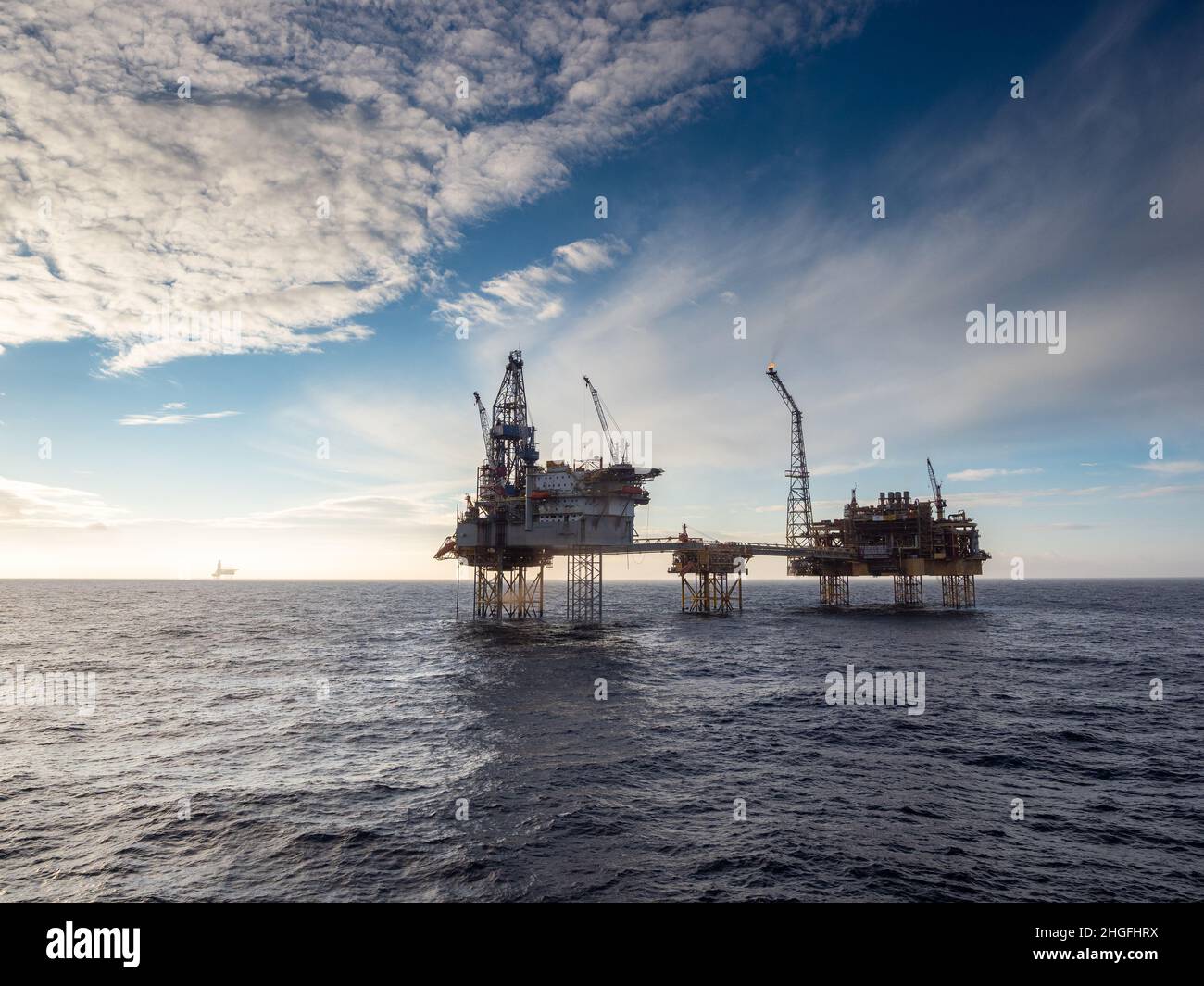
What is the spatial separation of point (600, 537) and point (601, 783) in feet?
169

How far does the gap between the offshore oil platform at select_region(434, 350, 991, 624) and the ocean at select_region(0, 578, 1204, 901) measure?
2426 centimetres

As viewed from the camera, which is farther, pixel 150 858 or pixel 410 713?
pixel 410 713

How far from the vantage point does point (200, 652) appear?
64.6 m

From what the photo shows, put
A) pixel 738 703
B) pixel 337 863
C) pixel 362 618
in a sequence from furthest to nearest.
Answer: pixel 362 618 → pixel 738 703 → pixel 337 863

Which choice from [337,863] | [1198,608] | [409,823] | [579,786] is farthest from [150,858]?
[1198,608]

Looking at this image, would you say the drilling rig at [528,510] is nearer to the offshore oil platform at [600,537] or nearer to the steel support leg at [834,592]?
the offshore oil platform at [600,537]

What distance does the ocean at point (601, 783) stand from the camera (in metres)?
17.9

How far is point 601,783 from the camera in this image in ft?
82.7

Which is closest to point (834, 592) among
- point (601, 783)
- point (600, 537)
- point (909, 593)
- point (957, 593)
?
point (909, 593)

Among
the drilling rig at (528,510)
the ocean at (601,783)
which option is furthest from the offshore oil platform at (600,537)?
the ocean at (601,783)

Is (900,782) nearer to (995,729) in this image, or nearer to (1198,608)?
(995,729)
